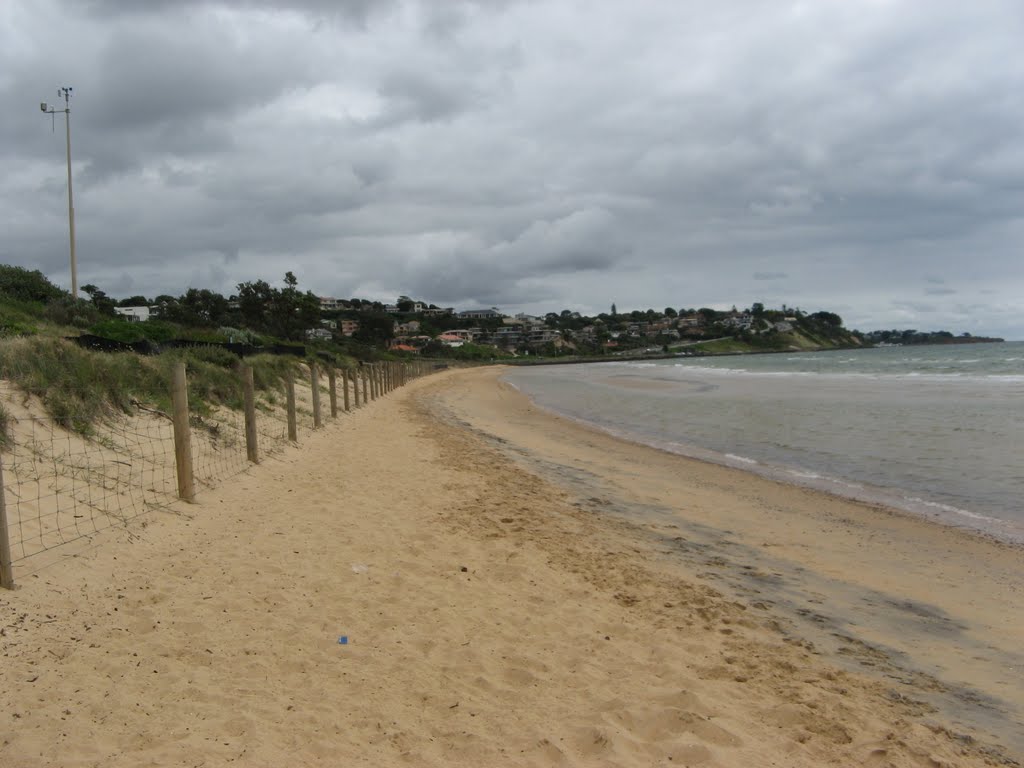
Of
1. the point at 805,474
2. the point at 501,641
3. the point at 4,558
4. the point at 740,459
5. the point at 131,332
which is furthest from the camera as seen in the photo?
the point at 131,332

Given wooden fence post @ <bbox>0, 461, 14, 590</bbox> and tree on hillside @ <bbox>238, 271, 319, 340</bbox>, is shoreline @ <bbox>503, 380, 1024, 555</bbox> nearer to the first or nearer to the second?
wooden fence post @ <bbox>0, 461, 14, 590</bbox>

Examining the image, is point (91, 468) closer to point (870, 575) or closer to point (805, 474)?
point (870, 575)

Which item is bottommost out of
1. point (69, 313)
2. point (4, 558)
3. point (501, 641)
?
point (501, 641)

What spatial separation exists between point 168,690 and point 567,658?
2231 millimetres

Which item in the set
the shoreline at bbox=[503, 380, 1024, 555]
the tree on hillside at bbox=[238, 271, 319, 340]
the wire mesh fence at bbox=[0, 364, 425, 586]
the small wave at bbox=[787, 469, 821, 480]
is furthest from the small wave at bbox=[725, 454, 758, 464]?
the tree on hillside at bbox=[238, 271, 319, 340]

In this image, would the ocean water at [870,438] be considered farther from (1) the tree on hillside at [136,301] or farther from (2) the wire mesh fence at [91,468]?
(1) the tree on hillside at [136,301]

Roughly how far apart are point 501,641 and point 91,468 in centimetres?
505

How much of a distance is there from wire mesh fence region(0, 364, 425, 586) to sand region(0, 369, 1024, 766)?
381mm

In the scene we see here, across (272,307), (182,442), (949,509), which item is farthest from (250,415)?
(272,307)

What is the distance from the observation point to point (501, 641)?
446 cm

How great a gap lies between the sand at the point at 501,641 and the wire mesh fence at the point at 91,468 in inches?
15.0

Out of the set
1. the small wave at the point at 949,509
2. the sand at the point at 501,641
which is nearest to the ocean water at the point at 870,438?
the small wave at the point at 949,509

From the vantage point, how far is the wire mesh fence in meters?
5.59

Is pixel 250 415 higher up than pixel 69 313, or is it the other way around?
pixel 69 313
